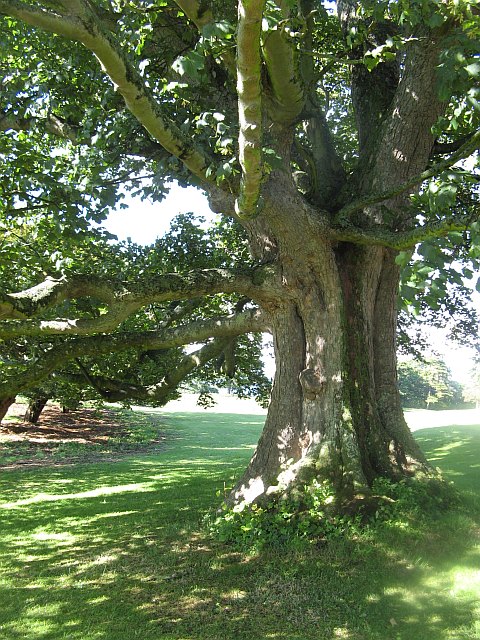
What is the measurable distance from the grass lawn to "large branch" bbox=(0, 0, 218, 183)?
176 inches

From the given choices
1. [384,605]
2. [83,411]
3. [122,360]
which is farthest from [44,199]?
[83,411]

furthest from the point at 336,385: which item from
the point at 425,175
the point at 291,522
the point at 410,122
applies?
the point at 410,122

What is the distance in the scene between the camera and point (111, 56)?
409 cm

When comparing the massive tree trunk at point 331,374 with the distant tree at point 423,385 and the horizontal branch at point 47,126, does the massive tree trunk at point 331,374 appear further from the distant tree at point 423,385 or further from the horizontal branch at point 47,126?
the distant tree at point 423,385

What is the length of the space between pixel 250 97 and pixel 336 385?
13.4 feet

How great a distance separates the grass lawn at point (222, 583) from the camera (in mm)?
4172

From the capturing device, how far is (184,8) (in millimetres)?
4973

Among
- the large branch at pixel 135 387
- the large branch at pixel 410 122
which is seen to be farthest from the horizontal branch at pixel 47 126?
the large branch at pixel 410 122

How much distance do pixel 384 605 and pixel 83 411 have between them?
31.6 meters

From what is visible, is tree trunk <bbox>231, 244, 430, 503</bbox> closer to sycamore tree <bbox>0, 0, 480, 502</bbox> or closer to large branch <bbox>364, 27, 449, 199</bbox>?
sycamore tree <bbox>0, 0, 480, 502</bbox>

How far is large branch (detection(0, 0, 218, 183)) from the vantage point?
3654 millimetres

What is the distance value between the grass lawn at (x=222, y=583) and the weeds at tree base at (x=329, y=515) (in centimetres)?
13

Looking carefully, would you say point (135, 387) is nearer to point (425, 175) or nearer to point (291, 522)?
point (291, 522)

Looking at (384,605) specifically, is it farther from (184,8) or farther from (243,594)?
(184,8)
